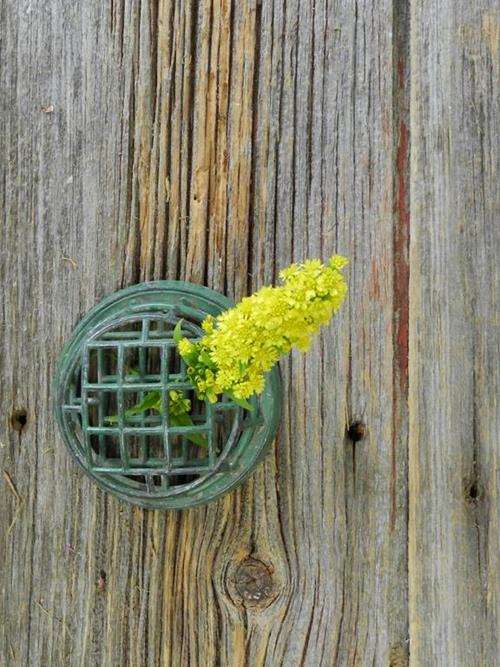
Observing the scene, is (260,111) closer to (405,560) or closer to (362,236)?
(362,236)

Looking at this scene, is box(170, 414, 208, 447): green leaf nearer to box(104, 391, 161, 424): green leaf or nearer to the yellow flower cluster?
box(104, 391, 161, 424): green leaf

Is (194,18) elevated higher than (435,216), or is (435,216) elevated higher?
(194,18)

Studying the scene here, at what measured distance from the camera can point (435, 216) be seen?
1.72 metres

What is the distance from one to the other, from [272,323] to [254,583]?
0.60m

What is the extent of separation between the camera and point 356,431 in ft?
5.67

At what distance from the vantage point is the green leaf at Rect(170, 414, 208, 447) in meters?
1.62

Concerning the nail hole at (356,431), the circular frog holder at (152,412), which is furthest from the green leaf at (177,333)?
the nail hole at (356,431)

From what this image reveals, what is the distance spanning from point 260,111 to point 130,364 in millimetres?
529

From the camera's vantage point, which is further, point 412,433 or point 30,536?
point 30,536

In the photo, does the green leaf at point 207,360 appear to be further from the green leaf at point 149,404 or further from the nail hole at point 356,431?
the nail hole at point 356,431

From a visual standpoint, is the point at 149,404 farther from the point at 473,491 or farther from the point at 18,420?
the point at 473,491

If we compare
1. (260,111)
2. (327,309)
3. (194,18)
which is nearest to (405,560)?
(327,309)

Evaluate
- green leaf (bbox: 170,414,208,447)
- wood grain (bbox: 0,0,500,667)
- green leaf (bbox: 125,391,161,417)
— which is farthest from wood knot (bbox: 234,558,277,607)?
green leaf (bbox: 125,391,161,417)

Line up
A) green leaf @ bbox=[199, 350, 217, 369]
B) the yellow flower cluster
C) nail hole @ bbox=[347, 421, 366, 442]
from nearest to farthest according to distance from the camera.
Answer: the yellow flower cluster, green leaf @ bbox=[199, 350, 217, 369], nail hole @ bbox=[347, 421, 366, 442]
